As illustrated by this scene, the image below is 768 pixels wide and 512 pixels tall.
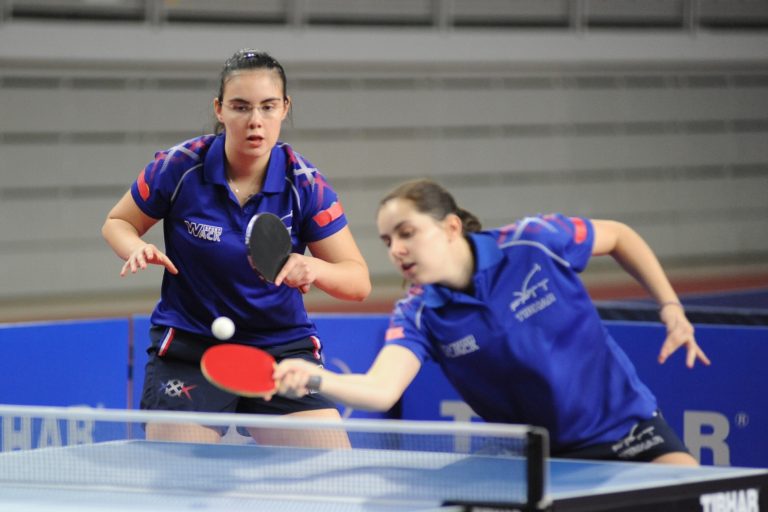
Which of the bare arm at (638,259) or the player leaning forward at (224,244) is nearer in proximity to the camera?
the bare arm at (638,259)

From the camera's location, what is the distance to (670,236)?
Answer: 13352 mm

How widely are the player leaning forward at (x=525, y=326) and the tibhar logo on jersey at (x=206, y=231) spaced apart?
704 millimetres

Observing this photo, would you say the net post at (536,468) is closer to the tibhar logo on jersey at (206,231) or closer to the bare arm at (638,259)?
the bare arm at (638,259)

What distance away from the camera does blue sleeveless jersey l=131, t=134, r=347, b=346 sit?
11.9 ft

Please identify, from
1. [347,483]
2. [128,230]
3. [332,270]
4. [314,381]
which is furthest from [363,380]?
[128,230]

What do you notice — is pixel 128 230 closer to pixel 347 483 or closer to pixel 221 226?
pixel 221 226

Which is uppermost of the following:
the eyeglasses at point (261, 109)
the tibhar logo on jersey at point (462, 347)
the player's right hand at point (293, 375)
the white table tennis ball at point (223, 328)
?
the eyeglasses at point (261, 109)

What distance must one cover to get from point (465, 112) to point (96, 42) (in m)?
3.93

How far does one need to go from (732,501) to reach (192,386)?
5.70 feet

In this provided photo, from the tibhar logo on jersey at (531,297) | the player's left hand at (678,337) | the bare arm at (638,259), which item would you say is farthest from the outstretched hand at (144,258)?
the player's left hand at (678,337)

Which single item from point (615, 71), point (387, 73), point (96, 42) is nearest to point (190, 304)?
point (96, 42)

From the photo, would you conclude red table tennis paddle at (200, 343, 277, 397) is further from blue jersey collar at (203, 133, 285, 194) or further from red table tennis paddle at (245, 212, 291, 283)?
blue jersey collar at (203, 133, 285, 194)

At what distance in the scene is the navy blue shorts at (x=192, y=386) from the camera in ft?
11.9

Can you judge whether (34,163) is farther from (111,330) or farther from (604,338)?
(604,338)
